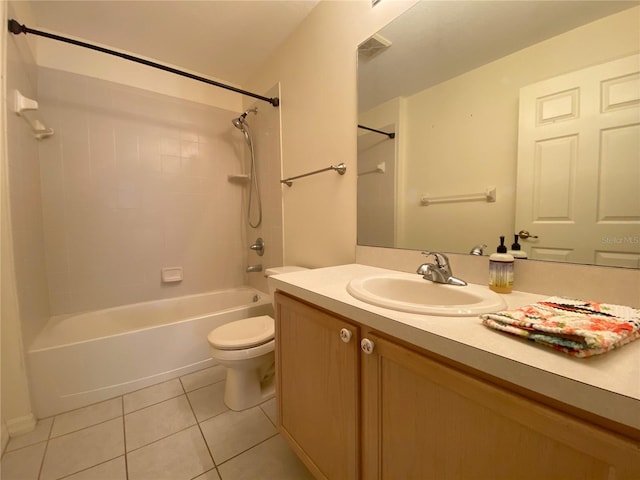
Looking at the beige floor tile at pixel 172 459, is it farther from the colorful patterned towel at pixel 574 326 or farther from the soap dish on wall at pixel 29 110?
the soap dish on wall at pixel 29 110

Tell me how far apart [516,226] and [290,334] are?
0.87 metres

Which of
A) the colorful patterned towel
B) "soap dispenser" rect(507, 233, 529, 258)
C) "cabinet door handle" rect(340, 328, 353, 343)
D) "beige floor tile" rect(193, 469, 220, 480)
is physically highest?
"soap dispenser" rect(507, 233, 529, 258)

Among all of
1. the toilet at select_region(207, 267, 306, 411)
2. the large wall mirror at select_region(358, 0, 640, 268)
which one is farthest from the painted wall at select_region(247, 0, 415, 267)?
the toilet at select_region(207, 267, 306, 411)

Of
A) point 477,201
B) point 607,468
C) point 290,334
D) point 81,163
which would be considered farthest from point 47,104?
point 607,468

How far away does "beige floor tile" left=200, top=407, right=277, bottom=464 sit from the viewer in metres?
1.14

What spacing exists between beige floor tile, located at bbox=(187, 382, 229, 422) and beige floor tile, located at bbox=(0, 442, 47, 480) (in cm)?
60

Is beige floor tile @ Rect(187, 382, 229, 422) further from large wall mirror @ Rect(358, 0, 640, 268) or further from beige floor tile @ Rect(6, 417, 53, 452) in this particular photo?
large wall mirror @ Rect(358, 0, 640, 268)

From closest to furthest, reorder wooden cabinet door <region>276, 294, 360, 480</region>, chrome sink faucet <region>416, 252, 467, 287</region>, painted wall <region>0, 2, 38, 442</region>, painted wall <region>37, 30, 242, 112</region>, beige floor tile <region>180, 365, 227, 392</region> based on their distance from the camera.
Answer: wooden cabinet door <region>276, 294, 360, 480</region>, chrome sink faucet <region>416, 252, 467, 287</region>, painted wall <region>0, 2, 38, 442</region>, beige floor tile <region>180, 365, 227, 392</region>, painted wall <region>37, 30, 242, 112</region>

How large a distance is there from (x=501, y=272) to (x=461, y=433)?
489 millimetres

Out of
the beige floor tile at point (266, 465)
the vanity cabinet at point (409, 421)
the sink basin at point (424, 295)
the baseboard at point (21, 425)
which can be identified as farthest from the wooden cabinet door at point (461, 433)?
the baseboard at point (21, 425)

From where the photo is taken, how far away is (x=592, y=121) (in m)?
0.69

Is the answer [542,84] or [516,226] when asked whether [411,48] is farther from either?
[516,226]

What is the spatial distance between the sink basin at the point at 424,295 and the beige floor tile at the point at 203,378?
1.36 metres

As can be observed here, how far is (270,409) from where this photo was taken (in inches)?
55.3
